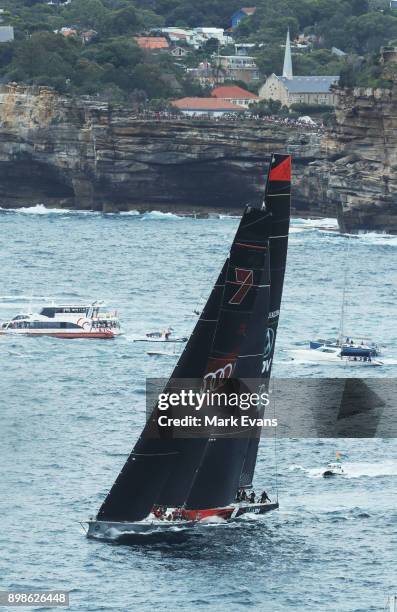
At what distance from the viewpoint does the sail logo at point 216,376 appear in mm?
60156

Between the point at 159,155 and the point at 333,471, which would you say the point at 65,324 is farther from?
the point at 159,155

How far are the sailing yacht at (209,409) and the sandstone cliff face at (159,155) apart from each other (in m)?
133

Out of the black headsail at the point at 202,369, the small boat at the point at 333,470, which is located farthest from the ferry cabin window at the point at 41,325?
the black headsail at the point at 202,369

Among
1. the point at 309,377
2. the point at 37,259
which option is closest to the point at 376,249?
the point at 37,259

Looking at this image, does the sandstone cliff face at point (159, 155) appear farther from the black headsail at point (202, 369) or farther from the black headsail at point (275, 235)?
the black headsail at point (202, 369)

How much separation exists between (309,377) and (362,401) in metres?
7.62

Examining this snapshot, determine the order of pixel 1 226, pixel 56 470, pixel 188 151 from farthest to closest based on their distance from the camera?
pixel 188 151
pixel 1 226
pixel 56 470

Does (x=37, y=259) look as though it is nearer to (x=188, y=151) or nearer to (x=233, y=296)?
(x=188, y=151)

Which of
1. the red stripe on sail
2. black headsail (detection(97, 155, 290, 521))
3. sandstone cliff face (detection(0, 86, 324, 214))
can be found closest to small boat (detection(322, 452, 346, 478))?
black headsail (detection(97, 155, 290, 521))

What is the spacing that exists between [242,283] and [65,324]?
5269 cm

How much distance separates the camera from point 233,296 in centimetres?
5978

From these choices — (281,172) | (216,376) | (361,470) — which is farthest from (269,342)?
(361,470)

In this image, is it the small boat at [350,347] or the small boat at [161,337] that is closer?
the small boat at [350,347]

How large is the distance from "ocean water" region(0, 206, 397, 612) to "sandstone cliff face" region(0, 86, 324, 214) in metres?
54.4
